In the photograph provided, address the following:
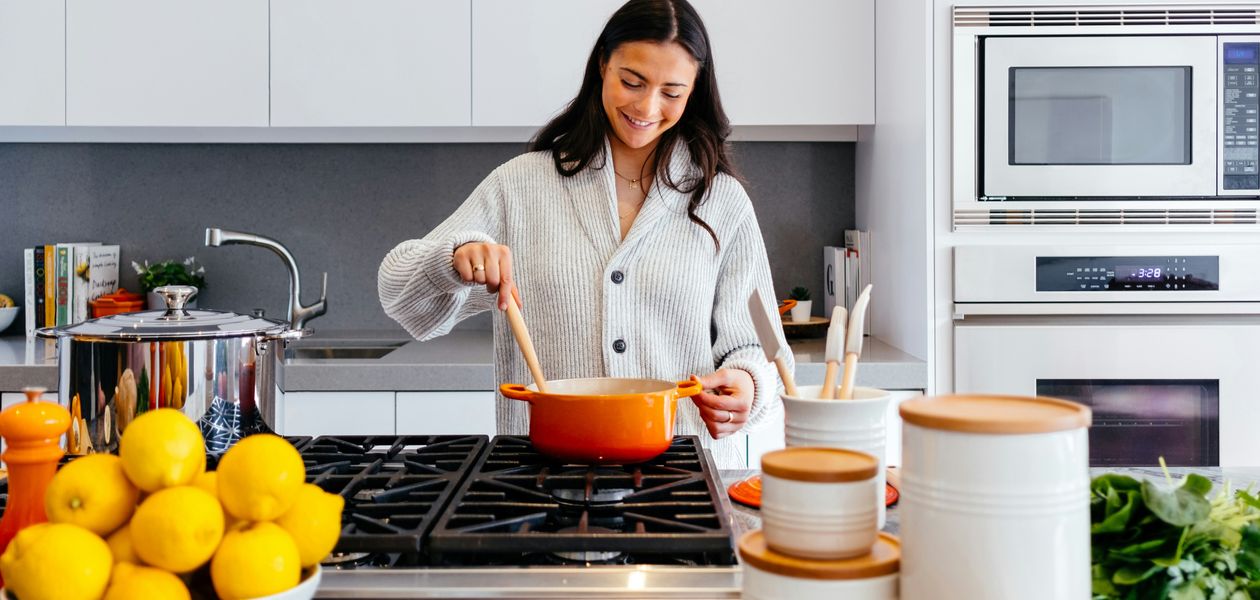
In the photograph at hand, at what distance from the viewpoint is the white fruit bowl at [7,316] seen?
2758 millimetres

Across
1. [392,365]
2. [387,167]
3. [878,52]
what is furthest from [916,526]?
[387,167]

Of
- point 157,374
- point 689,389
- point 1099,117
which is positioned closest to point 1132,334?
point 1099,117

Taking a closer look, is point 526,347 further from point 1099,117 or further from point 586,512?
point 1099,117

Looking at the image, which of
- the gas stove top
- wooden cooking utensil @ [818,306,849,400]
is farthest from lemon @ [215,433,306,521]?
wooden cooking utensil @ [818,306,849,400]

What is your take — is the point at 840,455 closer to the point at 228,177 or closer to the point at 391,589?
the point at 391,589

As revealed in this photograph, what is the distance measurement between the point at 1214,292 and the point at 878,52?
92 cm

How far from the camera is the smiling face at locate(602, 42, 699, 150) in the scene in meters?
1.51

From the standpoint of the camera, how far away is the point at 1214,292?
2203 mm

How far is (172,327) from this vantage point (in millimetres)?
1190

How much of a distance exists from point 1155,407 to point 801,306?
2.85ft

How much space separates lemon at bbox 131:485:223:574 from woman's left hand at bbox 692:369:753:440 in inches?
30.5

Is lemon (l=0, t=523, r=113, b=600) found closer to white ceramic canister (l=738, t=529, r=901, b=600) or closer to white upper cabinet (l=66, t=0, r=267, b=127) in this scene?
white ceramic canister (l=738, t=529, r=901, b=600)

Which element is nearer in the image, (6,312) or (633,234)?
(633,234)

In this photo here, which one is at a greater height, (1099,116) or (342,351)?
(1099,116)
